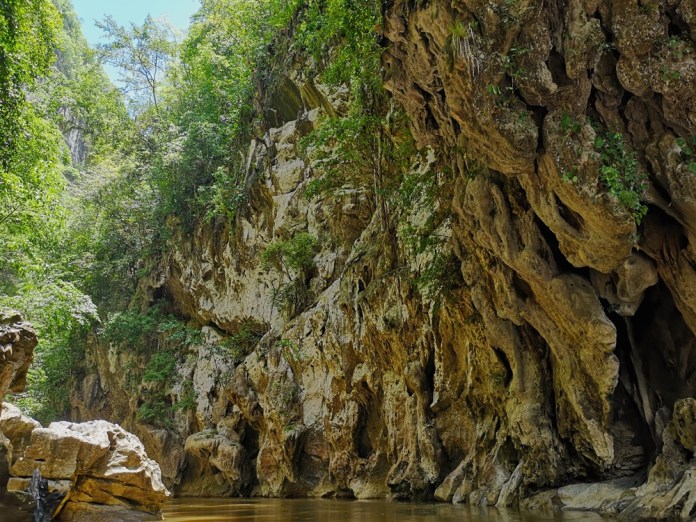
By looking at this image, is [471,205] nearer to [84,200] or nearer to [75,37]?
[84,200]

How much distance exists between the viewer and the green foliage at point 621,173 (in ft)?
25.8

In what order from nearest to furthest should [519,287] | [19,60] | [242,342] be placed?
1. [519,287]
2. [19,60]
3. [242,342]

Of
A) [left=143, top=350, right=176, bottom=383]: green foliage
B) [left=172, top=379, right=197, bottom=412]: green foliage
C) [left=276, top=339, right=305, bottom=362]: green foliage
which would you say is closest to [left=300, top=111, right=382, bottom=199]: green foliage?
[left=276, top=339, right=305, bottom=362]: green foliage

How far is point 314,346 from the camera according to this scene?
1798 cm

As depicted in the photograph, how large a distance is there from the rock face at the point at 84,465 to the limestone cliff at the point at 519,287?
6.29 meters

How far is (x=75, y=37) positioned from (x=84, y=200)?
33697 millimetres

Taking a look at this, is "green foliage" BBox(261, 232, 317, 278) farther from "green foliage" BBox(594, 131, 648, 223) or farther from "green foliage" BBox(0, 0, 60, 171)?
"green foliage" BBox(594, 131, 648, 223)

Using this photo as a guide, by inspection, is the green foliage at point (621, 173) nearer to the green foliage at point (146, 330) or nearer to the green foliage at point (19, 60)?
the green foliage at point (19, 60)

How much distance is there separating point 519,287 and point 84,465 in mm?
7795

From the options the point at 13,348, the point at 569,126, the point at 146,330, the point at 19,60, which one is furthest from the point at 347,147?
the point at 146,330

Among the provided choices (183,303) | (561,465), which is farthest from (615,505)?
(183,303)

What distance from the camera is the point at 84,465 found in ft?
27.3

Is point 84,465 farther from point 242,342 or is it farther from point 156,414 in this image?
point 156,414

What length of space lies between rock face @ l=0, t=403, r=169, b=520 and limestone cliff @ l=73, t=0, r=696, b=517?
20.6 ft
